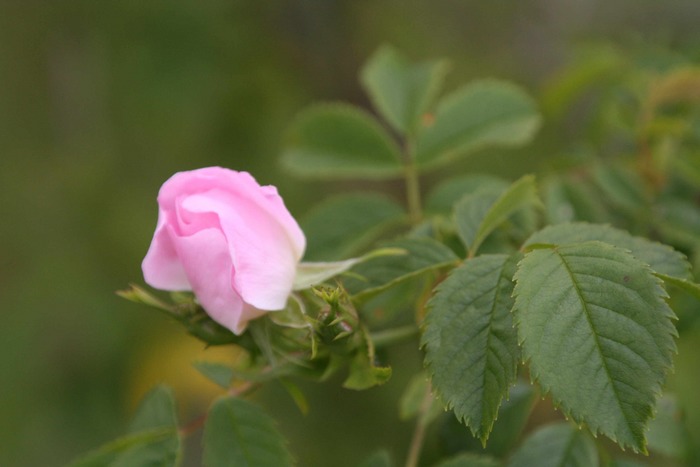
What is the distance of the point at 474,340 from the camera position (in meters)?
0.72

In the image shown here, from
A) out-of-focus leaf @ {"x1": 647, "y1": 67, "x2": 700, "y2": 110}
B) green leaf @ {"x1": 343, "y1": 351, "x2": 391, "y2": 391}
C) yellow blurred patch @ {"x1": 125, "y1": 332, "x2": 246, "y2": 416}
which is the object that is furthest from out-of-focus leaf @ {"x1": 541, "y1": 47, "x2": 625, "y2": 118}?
yellow blurred patch @ {"x1": 125, "y1": 332, "x2": 246, "y2": 416}

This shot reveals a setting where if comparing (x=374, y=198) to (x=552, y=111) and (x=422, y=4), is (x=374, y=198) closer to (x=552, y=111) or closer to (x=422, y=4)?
(x=552, y=111)

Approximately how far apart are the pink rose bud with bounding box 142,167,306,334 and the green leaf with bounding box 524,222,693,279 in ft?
0.86

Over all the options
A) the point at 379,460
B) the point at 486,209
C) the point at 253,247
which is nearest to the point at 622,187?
the point at 486,209

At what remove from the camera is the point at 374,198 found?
121 cm

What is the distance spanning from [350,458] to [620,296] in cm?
186

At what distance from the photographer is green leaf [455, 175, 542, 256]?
85 cm

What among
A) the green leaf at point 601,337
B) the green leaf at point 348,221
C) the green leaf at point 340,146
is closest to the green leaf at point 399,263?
the green leaf at point 601,337

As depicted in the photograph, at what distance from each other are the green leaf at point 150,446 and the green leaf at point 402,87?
1.95 feet

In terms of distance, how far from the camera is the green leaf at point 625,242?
0.78m

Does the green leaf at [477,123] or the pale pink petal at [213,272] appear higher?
the pale pink petal at [213,272]

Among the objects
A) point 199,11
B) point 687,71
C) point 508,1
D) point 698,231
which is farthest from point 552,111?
point 508,1

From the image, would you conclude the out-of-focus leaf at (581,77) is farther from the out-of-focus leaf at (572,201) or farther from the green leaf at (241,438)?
the green leaf at (241,438)

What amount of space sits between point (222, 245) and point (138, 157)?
2.10 m
